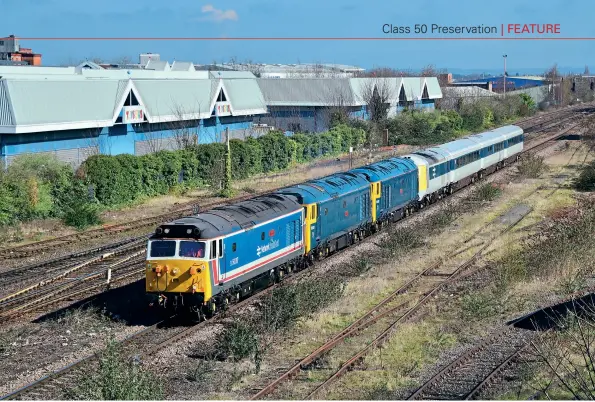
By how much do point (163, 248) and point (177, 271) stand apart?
706 mm

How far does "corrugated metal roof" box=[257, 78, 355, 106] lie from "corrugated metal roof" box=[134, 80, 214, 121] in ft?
58.0

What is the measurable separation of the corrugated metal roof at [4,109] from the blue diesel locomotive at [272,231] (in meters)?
18.5

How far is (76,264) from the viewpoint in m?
29.2

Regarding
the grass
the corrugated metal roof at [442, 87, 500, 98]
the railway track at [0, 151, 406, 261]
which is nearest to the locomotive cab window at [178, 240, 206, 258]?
the grass

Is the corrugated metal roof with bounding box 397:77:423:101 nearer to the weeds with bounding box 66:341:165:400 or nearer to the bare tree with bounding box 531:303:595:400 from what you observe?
the bare tree with bounding box 531:303:595:400

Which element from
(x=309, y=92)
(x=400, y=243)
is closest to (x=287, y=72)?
(x=309, y=92)

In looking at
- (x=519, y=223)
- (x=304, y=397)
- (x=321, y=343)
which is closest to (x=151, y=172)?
(x=519, y=223)

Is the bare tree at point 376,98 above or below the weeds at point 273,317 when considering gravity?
above

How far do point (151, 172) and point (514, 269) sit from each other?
24268 mm

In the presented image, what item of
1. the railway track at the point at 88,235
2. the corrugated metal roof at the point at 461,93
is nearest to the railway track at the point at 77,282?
the railway track at the point at 88,235

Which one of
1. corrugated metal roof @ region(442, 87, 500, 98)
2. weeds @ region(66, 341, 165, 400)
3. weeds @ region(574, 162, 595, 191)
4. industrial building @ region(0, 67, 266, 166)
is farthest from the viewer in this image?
corrugated metal roof @ region(442, 87, 500, 98)

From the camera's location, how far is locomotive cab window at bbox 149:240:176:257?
20438 mm

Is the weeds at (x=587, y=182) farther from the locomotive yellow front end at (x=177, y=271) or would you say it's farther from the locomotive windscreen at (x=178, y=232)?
Result: the locomotive windscreen at (x=178, y=232)

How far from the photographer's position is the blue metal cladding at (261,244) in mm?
21422
